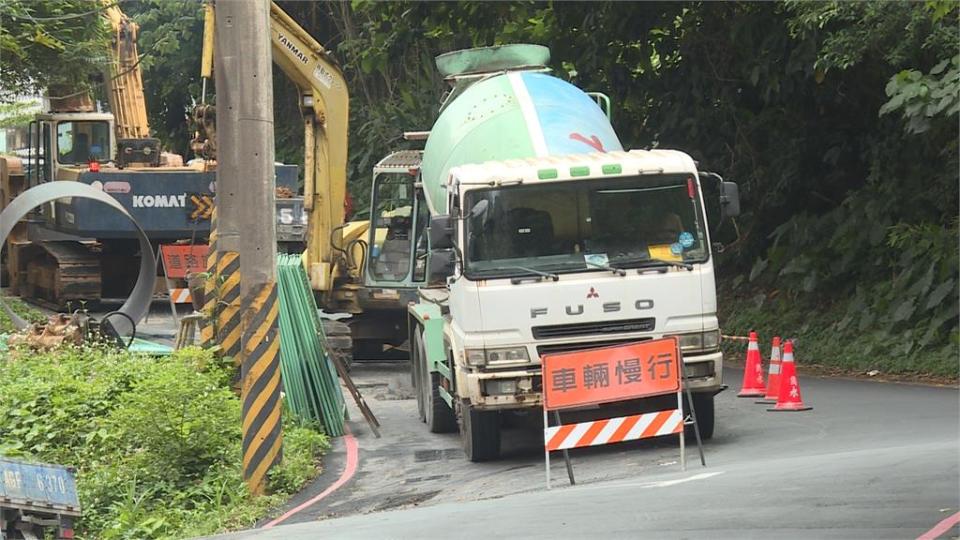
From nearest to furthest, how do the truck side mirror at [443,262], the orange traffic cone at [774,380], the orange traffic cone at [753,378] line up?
the truck side mirror at [443,262] → the orange traffic cone at [774,380] → the orange traffic cone at [753,378]

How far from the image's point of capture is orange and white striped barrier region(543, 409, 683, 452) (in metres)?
12.7

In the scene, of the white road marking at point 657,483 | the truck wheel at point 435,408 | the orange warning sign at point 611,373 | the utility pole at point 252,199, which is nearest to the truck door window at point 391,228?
the truck wheel at point 435,408

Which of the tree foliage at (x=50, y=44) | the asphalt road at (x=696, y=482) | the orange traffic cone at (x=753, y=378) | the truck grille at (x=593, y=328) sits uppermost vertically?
the tree foliage at (x=50, y=44)

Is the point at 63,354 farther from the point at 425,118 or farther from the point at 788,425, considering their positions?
the point at 425,118

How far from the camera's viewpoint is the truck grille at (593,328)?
44.3 feet

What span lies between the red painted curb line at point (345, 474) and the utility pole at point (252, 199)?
60 cm

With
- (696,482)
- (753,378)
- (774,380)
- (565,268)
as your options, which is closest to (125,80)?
(753,378)

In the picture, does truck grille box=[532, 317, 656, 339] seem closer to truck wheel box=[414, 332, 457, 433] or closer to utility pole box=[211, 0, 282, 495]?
utility pole box=[211, 0, 282, 495]

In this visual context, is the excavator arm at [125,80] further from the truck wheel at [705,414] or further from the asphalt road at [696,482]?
the truck wheel at [705,414]

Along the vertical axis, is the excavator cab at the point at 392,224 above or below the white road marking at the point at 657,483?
above

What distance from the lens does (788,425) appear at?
15586 mm

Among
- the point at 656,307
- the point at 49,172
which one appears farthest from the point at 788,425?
the point at 49,172

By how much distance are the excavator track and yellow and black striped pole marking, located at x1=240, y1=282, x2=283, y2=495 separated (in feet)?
44.0

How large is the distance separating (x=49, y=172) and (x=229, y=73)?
16604 millimetres
